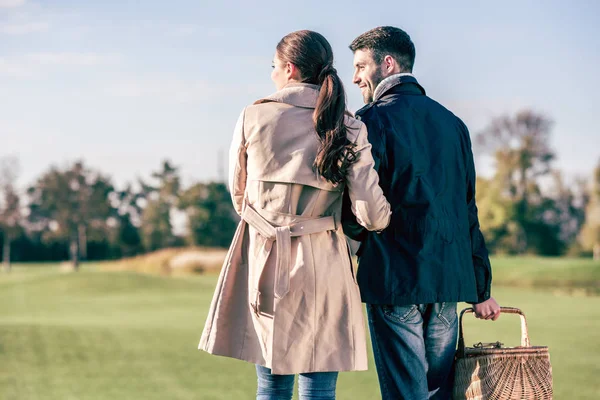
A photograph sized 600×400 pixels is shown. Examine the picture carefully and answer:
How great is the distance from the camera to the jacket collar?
2.57 m

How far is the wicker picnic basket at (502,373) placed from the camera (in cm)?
251

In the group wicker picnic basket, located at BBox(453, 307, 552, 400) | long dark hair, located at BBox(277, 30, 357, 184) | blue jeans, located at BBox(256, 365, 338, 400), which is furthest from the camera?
wicker picnic basket, located at BBox(453, 307, 552, 400)

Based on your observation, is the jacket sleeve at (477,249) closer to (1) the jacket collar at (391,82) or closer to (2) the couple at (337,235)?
(2) the couple at (337,235)

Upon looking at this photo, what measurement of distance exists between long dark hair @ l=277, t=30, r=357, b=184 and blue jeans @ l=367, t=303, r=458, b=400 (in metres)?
0.50

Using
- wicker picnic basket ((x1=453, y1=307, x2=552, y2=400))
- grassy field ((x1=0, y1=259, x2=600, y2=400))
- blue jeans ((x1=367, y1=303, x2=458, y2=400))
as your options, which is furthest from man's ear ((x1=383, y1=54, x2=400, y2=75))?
grassy field ((x1=0, y1=259, x2=600, y2=400))

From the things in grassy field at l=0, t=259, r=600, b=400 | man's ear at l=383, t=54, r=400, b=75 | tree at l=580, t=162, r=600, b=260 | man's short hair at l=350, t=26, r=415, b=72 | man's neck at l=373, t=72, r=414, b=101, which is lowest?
grassy field at l=0, t=259, r=600, b=400

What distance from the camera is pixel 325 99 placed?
226 centimetres

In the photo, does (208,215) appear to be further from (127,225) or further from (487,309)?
(487,309)

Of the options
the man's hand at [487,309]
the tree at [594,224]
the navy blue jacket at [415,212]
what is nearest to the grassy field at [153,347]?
the man's hand at [487,309]

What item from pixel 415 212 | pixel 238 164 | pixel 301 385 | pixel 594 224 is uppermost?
pixel 238 164

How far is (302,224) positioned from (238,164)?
0.96ft

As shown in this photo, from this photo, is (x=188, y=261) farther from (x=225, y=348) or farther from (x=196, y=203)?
(x=225, y=348)

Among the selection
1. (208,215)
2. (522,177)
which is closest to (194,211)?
(208,215)

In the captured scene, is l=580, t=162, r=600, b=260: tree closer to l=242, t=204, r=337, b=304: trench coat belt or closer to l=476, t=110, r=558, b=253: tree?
l=476, t=110, r=558, b=253: tree
